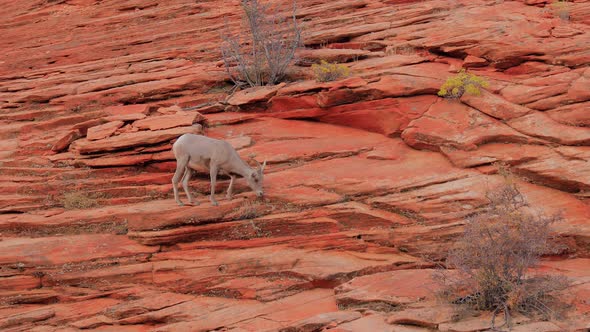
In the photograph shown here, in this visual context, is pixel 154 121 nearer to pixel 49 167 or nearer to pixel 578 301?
pixel 49 167

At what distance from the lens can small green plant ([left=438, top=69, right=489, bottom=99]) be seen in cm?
1454

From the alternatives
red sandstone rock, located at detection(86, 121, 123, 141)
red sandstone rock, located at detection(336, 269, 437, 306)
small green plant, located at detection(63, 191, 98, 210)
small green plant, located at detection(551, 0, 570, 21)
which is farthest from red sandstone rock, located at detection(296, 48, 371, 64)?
Answer: red sandstone rock, located at detection(336, 269, 437, 306)

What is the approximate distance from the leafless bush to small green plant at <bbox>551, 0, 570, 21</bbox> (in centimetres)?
613

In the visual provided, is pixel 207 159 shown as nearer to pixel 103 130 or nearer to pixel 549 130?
pixel 103 130

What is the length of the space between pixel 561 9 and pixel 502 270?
873cm

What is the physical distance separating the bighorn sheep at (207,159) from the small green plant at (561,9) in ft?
27.3

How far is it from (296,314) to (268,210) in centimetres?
236

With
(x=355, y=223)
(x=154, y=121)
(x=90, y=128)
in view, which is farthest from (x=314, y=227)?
(x=90, y=128)

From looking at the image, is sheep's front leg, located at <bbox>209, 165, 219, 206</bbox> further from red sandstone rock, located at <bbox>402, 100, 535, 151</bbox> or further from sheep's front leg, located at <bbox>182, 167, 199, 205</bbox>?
red sandstone rock, located at <bbox>402, 100, 535, 151</bbox>

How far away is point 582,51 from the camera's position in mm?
15188

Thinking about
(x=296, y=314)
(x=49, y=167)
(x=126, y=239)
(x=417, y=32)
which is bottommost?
(x=296, y=314)

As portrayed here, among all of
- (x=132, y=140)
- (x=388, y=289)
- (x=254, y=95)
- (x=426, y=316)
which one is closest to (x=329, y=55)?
(x=254, y=95)

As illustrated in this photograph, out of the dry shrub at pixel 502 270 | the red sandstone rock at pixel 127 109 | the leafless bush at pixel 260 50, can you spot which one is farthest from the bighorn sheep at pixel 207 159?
the dry shrub at pixel 502 270

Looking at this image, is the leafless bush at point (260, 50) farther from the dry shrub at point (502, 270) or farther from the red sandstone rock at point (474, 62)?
the dry shrub at point (502, 270)
